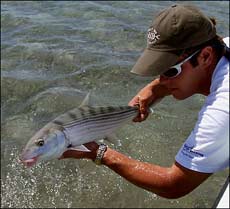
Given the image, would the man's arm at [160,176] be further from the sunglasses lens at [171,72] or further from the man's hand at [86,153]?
the sunglasses lens at [171,72]

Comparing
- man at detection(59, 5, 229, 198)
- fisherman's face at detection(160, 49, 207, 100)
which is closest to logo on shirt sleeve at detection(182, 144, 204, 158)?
man at detection(59, 5, 229, 198)

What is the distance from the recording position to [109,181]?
17.8ft

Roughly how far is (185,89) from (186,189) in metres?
0.64

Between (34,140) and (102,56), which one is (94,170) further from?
(102,56)

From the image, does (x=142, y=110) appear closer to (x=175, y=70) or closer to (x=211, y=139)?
(x=175, y=70)

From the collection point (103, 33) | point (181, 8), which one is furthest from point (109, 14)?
point (181, 8)

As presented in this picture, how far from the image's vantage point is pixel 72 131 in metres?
2.97

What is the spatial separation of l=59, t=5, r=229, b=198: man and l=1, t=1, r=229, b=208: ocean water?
7.12 feet

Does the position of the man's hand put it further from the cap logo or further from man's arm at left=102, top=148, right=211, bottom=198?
the cap logo

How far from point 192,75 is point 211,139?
0.47 m

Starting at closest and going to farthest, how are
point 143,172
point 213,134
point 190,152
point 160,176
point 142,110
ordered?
point 213,134 → point 190,152 → point 160,176 → point 143,172 → point 142,110

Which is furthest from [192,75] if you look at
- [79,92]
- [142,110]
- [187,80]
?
[79,92]

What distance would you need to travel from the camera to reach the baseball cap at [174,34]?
9.48ft

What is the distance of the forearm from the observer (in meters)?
3.09
